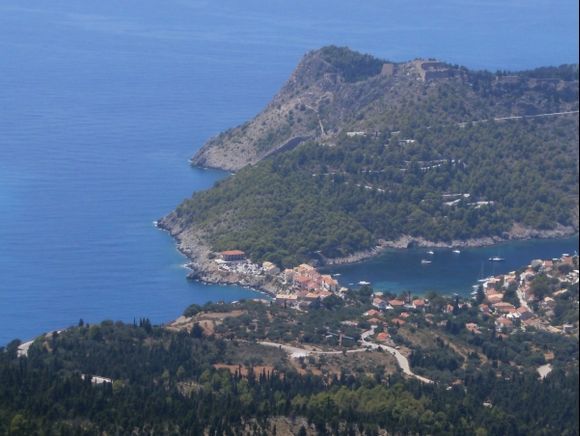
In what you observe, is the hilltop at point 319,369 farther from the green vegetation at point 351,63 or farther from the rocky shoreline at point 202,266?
the green vegetation at point 351,63

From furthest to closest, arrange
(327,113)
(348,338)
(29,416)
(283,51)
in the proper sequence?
1. (283,51)
2. (327,113)
3. (348,338)
4. (29,416)

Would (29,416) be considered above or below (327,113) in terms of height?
below

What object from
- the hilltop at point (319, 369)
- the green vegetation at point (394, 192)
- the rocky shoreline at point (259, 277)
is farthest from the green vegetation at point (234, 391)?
the green vegetation at point (394, 192)

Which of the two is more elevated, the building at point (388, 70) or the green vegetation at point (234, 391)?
the building at point (388, 70)

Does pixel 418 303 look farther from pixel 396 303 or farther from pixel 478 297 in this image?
pixel 478 297

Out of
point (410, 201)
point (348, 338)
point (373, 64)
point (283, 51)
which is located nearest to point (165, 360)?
point (348, 338)

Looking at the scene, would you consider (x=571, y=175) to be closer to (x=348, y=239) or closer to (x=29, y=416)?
(x=348, y=239)

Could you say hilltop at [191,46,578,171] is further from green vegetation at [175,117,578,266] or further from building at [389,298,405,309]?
building at [389,298,405,309]
